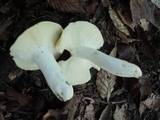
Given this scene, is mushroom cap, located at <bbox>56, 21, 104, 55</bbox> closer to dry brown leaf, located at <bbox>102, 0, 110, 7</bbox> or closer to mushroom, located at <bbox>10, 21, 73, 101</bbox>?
mushroom, located at <bbox>10, 21, 73, 101</bbox>

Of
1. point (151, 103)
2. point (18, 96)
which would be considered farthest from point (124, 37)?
point (18, 96)

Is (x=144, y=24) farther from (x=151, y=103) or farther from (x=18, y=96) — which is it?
(x=18, y=96)

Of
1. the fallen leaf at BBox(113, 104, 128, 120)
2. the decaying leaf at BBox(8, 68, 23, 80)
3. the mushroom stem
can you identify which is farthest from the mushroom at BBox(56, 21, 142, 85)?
the fallen leaf at BBox(113, 104, 128, 120)

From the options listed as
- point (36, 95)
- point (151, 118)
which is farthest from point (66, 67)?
point (151, 118)

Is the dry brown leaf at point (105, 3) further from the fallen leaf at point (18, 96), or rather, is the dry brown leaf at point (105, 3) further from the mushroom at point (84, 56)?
the fallen leaf at point (18, 96)

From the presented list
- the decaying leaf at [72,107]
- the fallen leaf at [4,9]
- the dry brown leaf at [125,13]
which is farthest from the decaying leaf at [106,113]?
the fallen leaf at [4,9]

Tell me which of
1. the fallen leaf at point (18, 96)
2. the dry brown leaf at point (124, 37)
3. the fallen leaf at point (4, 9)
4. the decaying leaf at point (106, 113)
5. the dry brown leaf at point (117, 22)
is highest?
the fallen leaf at point (4, 9)

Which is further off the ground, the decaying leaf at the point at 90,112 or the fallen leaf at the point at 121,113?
the decaying leaf at the point at 90,112
